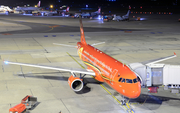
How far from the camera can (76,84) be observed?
24.4 meters

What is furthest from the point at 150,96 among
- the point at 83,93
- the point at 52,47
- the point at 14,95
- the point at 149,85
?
the point at 52,47

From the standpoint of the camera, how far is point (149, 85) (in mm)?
23141

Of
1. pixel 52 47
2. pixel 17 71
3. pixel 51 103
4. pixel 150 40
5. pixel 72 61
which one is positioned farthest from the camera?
pixel 150 40

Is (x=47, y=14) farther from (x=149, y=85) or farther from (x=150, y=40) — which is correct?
(x=149, y=85)

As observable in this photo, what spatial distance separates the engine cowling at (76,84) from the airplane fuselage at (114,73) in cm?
208

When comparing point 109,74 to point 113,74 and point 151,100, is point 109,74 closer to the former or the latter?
point 113,74

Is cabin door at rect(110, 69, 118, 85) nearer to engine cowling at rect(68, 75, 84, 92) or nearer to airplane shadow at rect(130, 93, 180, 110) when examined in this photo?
airplane shadow at rect(130, 93, 180, 110)

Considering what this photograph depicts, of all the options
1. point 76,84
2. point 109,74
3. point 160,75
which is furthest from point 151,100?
point 76,84

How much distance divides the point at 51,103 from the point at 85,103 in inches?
121

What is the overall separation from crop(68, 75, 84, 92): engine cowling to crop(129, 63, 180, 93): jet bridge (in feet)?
18.0

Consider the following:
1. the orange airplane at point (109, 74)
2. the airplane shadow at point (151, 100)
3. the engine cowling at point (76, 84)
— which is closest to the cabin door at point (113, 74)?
the orange airplane at point (109, 74)

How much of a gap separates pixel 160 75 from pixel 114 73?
16.7ft

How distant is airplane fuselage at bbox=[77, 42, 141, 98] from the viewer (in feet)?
64.2

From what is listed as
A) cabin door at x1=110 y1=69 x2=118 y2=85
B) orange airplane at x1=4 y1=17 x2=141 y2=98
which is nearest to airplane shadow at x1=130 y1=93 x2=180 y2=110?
orange airplane at x1=4 y1=17 x2=141 y2=98
